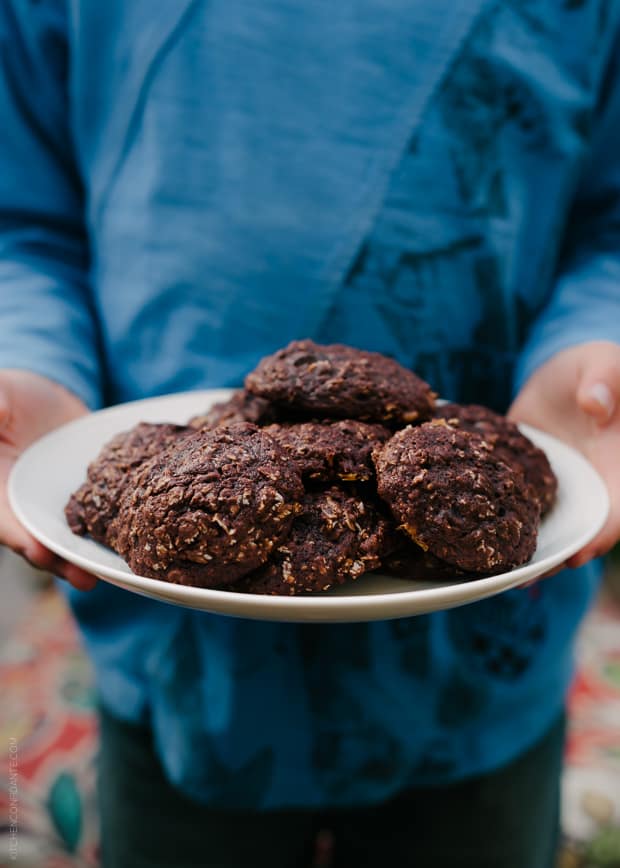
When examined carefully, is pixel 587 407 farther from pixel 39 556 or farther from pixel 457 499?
pixel 39 556

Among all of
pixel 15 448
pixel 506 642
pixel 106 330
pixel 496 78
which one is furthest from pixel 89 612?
pixel 496 78

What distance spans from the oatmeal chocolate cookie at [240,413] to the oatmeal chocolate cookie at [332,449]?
0.31ft

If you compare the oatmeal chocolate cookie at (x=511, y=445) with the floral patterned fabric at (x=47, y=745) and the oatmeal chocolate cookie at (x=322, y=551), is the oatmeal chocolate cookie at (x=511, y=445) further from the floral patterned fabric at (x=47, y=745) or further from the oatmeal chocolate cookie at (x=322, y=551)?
the floral patterned fabric at (x=47, y=745)

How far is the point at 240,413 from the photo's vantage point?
1209 mm

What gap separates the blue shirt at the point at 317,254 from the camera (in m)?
1.31

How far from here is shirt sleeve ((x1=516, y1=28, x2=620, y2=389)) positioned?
55.7 inches

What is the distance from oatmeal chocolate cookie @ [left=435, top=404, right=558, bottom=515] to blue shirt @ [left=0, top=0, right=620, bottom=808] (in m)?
0.21

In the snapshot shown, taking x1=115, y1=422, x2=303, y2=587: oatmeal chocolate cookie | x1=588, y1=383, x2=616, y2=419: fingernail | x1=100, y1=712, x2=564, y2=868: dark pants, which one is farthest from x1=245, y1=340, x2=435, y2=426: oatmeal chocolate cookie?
x1=100, y1=712, x2=564, y2=868: dark pants

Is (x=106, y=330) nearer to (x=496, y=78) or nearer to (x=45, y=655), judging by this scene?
(x=496, y=78)

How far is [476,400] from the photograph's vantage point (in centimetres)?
150

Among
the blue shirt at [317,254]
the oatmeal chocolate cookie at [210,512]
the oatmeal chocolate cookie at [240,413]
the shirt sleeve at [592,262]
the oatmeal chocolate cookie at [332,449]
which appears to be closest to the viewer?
the oatmeal chocolate cookie at [210,512]

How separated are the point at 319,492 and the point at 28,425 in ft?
1.68

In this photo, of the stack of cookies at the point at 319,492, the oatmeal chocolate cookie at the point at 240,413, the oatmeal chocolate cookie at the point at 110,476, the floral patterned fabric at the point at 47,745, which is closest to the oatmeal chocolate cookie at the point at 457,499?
the stack of cookies at the point at 319,492

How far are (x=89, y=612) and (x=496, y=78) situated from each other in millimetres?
1231
